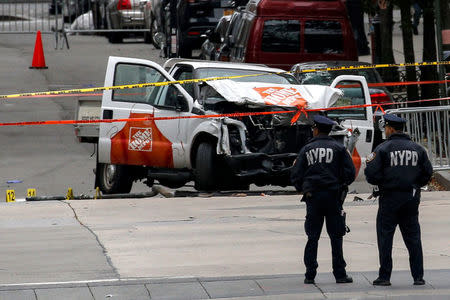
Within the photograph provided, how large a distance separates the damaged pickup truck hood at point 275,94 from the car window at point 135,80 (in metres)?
0.98

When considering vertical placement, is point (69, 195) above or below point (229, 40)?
below

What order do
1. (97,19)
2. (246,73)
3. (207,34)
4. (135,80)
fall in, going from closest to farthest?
(135,80) < (246,73) < (207,34) < (97,19)

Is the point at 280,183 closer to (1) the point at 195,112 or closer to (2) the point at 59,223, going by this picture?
(1) the point at 195,112

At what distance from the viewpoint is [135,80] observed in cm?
1452

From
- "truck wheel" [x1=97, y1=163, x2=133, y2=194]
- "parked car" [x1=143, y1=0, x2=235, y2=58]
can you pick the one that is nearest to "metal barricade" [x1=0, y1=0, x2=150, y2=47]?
"parked car" [x1=143, y1=0, x2=235, y2=58]

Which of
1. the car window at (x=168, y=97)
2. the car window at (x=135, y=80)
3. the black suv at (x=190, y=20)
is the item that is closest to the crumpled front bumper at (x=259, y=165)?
the car window at (x=168, y=97)

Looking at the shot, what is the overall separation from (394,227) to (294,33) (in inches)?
441

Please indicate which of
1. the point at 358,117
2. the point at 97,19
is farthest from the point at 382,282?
the point at 97,19

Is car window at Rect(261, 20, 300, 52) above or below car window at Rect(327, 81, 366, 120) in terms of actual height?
above

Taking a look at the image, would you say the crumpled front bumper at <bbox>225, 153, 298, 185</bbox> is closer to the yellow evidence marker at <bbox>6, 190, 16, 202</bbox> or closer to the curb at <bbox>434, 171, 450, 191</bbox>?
the curb at <bbox>434, 171, 450, 191</bbox>

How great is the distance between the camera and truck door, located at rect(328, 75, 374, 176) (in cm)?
1410

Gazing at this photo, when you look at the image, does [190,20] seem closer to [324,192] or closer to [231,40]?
[231,40]

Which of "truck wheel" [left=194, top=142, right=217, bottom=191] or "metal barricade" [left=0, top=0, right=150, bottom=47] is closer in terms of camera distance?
"truck wheel" [left=194, top=142, right=217, bottom=191]

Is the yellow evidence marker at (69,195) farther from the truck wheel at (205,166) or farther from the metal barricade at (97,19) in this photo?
the metal barricade at (97,19)
